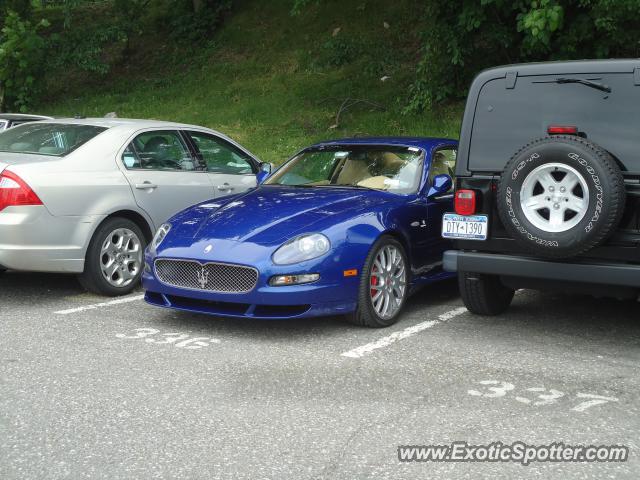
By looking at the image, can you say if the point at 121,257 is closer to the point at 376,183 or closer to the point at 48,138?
the point at 48,138

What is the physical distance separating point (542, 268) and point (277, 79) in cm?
1519

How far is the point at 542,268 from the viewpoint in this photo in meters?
5.67

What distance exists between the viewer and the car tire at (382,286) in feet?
20.5

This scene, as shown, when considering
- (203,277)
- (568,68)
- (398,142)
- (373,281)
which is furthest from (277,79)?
(568,68)

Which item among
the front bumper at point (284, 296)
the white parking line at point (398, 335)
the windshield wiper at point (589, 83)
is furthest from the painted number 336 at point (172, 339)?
the windshield wiper at point (589, 83)

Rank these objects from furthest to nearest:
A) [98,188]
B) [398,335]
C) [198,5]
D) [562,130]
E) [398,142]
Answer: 1. [198,5]
2. [398,142]
3. [98,188]
4. [398,335]
5. [562,130]

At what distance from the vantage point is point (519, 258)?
5797 mm

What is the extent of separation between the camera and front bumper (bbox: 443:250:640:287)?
Answer: 5410 millimetres

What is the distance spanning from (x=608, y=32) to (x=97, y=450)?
1166cm

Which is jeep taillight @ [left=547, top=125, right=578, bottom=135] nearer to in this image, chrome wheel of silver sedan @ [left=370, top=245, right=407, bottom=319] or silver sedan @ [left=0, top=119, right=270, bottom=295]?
chrome wheel of silver sedan @ [left=370, top=245, right=407, bottom=319]

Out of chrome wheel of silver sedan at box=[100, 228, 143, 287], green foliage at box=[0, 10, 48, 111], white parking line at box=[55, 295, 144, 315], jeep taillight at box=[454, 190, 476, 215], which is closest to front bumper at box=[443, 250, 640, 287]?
jeep taillight at box=[454, 190, 476, 215]

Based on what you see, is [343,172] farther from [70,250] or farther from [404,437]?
[404,437]

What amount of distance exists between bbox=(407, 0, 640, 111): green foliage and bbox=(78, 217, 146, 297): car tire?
22.8ft

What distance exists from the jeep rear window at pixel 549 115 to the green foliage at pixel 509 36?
6.49 m
